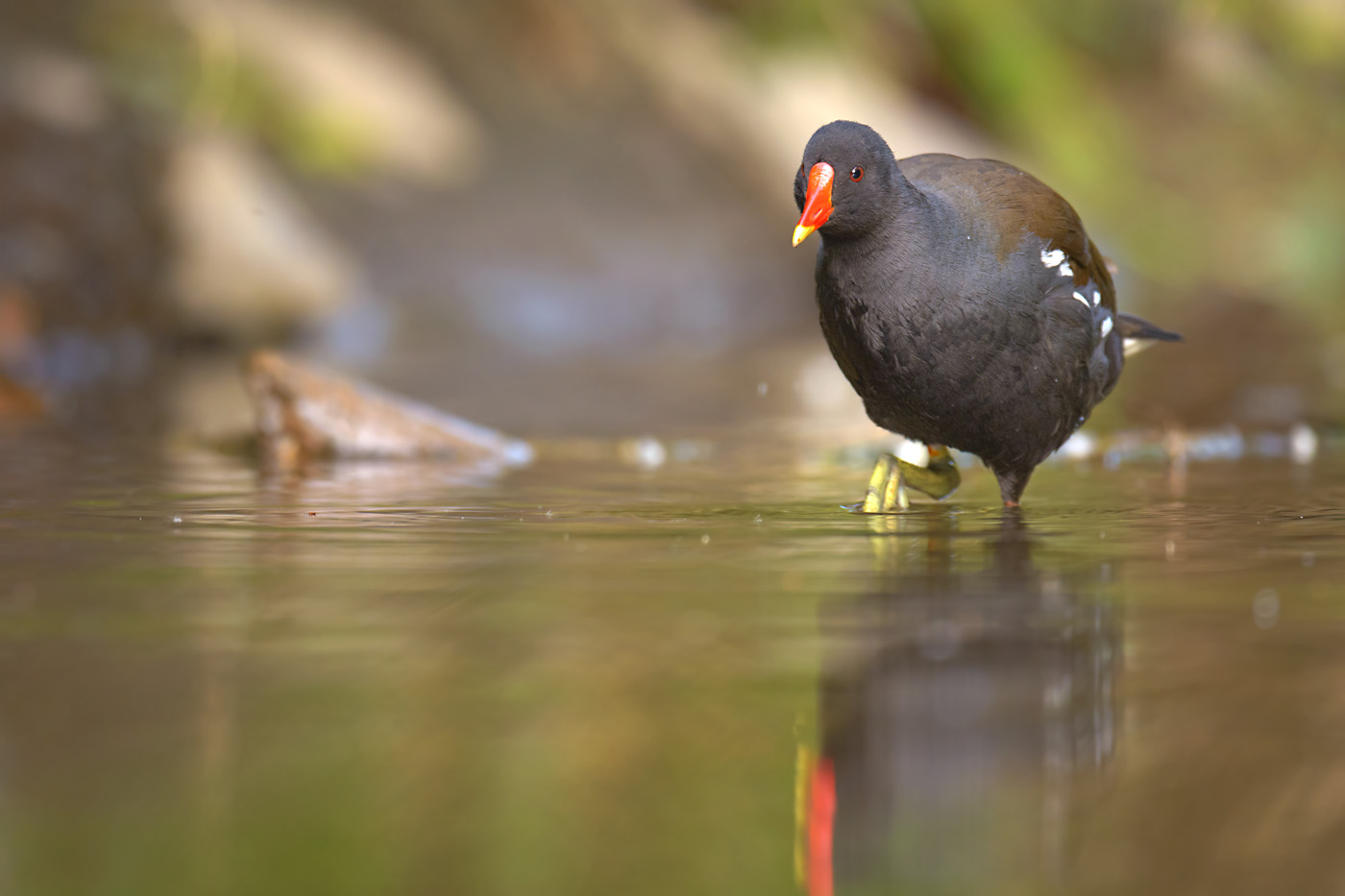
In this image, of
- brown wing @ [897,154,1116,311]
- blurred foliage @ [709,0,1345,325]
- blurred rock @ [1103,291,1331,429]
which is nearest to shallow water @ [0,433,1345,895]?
brown wing @ [897,154,1116,311]

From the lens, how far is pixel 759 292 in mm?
17750

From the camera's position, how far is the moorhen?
4258 millimetres

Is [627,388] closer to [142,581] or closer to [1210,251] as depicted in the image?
[142,581]

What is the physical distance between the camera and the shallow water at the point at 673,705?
6.28 feet

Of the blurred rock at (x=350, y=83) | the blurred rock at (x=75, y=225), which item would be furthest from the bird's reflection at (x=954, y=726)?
the blurred rock at (x=350, y=83)

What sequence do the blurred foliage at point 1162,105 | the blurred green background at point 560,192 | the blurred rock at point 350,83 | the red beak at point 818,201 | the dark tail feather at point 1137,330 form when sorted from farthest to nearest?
the blurred foliage at point 1162,105 < the blurred rock at point 350,83 < the blurred green background at point 560,192 < the dark tail feather at point 1137,330 < the red beak at point 818,201

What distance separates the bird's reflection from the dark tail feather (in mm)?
1825

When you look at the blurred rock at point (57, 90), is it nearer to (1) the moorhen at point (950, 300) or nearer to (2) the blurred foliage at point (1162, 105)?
(2) the blurred foliage at point (1162, 105)

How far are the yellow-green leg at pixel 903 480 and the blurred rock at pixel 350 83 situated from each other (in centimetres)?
1239

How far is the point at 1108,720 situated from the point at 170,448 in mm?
4683

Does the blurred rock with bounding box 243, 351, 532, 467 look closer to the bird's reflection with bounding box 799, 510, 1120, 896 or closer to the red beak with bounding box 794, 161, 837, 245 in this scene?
the red beak with bounding box 794, 161, 837, 245

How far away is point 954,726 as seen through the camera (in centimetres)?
236

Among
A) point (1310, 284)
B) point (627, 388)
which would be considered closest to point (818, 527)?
point (627, 388)

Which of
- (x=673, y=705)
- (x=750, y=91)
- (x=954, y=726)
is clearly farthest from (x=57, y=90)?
(x=954, y=726)
